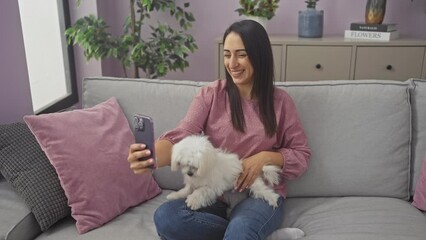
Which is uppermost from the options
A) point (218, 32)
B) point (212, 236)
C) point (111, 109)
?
point (218, 32)

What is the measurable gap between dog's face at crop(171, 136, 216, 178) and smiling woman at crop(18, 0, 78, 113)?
142 cm

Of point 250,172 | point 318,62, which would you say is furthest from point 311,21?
point 250,172

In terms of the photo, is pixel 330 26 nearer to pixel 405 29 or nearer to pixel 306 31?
pixel 306 31

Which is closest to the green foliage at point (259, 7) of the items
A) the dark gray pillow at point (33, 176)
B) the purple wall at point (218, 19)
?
the purple wall at point (218, 19)

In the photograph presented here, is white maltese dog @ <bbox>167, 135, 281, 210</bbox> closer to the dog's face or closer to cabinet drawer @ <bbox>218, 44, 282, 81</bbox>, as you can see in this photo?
the dog's face

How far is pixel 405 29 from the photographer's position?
289cm

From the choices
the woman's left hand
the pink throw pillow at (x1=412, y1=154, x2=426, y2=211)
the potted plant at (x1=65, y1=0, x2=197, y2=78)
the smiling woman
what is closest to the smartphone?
the woman's left hand

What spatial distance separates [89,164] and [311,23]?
190 centimetres

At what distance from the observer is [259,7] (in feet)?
8.66

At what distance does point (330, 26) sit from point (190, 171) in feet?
6.99

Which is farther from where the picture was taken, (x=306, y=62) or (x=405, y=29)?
(x=405, y=29)

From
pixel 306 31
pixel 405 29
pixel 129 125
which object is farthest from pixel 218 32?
pixel 129 125

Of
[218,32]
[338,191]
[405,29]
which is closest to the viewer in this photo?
[338,191]

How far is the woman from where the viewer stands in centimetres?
132
